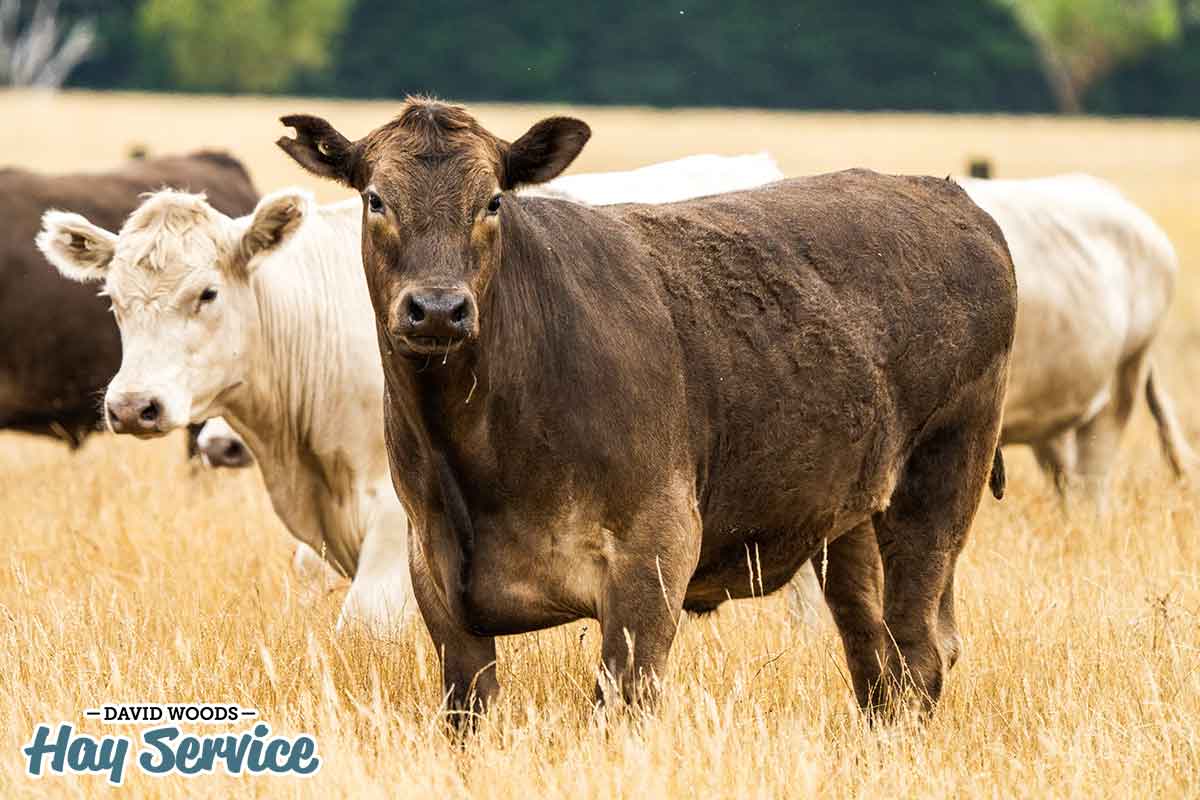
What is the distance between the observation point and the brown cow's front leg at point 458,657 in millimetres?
4738

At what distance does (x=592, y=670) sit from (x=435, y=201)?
1.83 meters

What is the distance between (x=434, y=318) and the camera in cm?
408

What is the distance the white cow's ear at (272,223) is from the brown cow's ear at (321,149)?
4.70ft

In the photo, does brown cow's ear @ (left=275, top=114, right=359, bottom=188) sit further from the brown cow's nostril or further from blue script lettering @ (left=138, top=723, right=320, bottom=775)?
blue script lettering @ (left=138, top=723, right=320, bottom=775)

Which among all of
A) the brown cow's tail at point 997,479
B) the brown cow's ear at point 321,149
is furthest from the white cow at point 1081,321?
the brown cow's ear at point 321,149

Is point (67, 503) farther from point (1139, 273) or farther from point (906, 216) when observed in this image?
point (1139, 273)

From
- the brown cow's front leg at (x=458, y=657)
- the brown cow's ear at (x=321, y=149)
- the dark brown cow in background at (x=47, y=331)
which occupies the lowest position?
the dark brown cow in background at (x=47, y=331)

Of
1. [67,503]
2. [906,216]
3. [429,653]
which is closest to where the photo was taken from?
[906,216]

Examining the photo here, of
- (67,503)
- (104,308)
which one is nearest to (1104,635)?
(67,503)

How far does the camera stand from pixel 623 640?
446 cm

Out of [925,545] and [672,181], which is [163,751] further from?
[672,181]

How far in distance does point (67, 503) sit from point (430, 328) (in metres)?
4.93

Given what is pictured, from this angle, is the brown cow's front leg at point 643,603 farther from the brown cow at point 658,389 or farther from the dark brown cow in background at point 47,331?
the dark brown cow in background at point 47,331

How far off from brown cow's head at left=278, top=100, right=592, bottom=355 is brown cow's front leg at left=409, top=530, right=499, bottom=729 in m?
0.74
